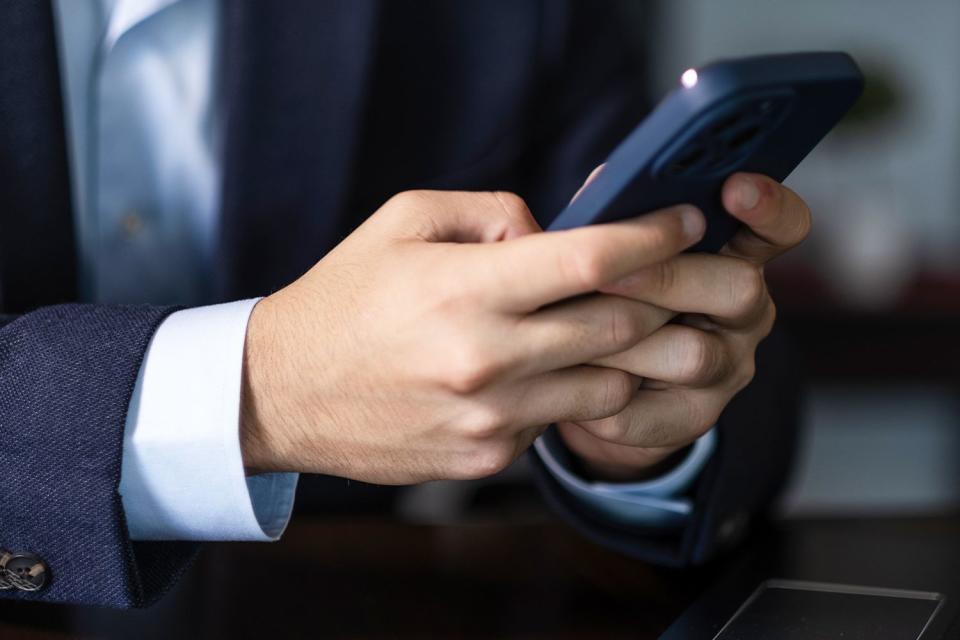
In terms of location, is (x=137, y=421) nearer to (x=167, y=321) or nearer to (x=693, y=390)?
(x=167, y=321)

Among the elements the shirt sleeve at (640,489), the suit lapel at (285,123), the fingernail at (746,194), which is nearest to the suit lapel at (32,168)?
the suit lapel at (285,123)

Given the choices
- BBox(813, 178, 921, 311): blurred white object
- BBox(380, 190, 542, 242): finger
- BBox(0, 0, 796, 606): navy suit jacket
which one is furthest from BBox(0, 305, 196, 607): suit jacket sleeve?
BBox(813, 178, 921, 311): blurred white object

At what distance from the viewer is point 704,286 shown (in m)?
0.46

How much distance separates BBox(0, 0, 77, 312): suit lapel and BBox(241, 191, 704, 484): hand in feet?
0.82

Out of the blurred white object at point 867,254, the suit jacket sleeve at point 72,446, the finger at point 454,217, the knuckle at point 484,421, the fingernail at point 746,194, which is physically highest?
the fingernail at point 746,194

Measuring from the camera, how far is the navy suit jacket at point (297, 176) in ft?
1.64

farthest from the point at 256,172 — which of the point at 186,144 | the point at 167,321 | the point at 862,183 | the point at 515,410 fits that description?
the point at 862,183

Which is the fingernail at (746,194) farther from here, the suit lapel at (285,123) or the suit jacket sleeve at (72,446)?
Answer: the suit lapel at (285,123)

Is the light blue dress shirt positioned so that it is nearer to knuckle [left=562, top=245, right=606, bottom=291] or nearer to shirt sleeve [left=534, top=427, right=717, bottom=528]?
shirt sleeve [left=534, top=427, right=717, bottom=528]

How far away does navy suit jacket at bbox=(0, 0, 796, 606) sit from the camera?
1.64 feet

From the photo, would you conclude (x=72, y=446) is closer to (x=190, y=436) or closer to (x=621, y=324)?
(x=190, y=436)

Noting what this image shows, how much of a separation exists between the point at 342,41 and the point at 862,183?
5.41 feet

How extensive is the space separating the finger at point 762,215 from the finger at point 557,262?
0.04 metres

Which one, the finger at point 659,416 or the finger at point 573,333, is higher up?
the finger at point 573,333
